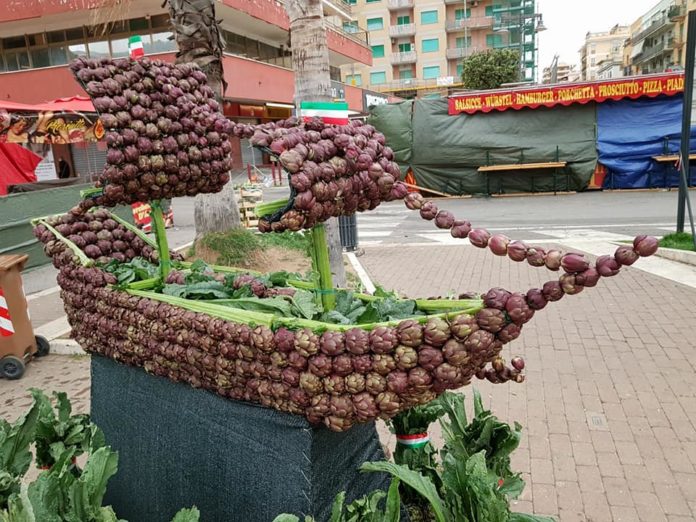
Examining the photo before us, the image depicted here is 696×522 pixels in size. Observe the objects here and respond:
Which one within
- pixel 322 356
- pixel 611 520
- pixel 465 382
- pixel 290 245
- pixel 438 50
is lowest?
pixel 611 520

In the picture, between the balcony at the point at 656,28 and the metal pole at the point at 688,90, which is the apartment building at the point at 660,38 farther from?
the metal pole at the point at 688,90

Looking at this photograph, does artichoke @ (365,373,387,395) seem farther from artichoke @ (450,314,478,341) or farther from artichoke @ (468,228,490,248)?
artichoke @ (468,228,490,248)

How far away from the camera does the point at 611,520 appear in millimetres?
3027

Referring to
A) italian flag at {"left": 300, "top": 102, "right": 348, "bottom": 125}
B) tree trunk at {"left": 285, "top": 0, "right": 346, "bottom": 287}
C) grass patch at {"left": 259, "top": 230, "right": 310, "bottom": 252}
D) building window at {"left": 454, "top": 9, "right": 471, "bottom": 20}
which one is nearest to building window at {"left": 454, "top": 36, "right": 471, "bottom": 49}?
building window at {"left": 454, "top": 9, "right": 471, "bottom": 20}

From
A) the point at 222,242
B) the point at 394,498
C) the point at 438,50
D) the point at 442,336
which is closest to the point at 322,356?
Result: the point at 442,336

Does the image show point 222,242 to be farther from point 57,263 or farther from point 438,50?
point 438,50

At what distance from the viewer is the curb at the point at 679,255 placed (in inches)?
323

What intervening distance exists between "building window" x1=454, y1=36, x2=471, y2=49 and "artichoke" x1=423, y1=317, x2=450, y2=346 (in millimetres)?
56477

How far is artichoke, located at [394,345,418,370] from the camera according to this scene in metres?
1.77

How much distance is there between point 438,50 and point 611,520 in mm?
55938

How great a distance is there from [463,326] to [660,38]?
236 ft

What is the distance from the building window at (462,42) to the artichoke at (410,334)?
56.5m

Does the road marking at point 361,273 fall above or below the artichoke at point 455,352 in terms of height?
below

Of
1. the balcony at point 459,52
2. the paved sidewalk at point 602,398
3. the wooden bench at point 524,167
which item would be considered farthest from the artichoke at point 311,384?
the balcony at point 459,52
